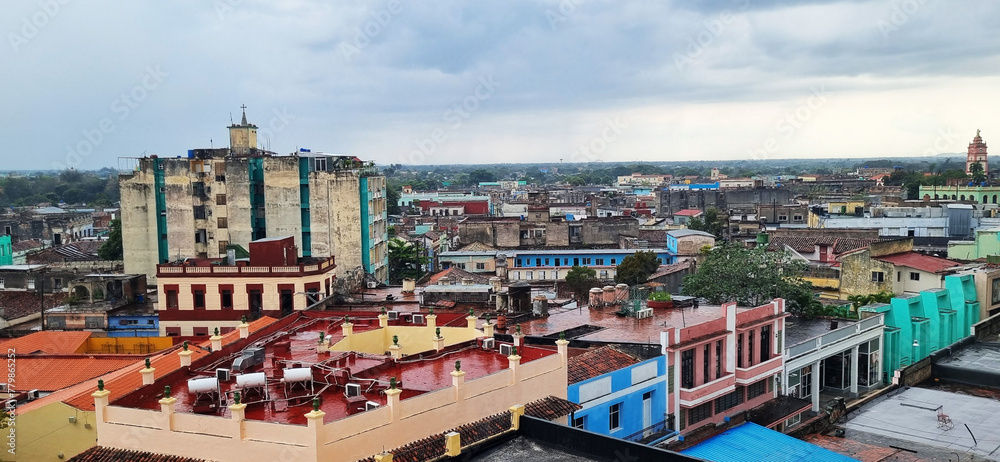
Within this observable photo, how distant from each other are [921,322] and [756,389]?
11.9m

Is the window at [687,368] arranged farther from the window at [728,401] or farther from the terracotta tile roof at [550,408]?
the terracotta tile roof at [550,408]

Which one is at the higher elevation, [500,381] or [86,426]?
[500,381]

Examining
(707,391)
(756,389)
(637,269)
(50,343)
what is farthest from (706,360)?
(637,269)

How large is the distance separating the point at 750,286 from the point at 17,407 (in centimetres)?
2758

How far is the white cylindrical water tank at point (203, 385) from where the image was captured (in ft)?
54.2

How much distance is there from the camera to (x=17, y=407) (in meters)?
22.0

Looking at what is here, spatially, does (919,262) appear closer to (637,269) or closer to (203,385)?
(637,269)

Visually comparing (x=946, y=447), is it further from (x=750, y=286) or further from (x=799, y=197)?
(x=799, y=197)

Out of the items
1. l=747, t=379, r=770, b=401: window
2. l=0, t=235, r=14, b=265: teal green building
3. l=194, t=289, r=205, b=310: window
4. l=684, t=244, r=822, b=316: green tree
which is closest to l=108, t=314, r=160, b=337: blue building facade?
l=194, t=289, r=205, b=310: window

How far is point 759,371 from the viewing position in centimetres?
2786

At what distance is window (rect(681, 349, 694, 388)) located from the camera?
82.8ft

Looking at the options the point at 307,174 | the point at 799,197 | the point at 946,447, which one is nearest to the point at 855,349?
the point at 946,447

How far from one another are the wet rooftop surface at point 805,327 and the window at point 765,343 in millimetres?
2764

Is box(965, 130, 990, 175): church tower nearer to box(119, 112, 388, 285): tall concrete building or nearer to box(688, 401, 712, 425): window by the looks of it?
box(119, 112, 388, 285): tall concrete building
